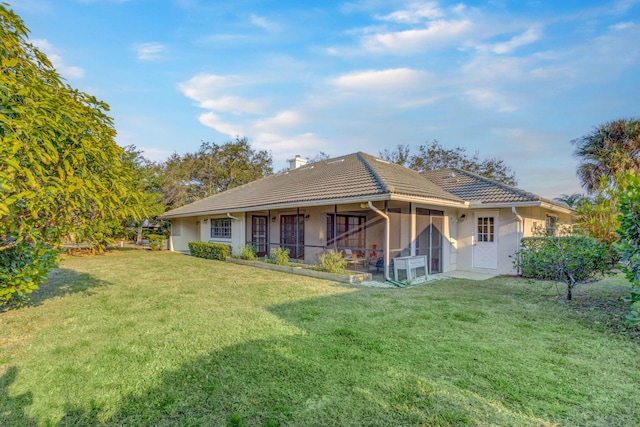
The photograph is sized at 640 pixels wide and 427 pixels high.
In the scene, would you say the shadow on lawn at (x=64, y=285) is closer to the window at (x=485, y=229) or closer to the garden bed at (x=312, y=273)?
the garden bed at (x=312, y=273)

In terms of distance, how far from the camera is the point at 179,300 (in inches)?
264

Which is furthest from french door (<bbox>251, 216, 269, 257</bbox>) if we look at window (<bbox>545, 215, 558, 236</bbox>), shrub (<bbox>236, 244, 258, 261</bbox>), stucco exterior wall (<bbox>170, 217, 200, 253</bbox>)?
window (<bbox>545, 215, 558, 236</bbox>)

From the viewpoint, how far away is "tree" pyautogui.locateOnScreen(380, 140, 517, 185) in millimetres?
32500

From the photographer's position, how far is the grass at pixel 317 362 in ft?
8.71

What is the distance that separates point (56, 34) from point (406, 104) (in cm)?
1284

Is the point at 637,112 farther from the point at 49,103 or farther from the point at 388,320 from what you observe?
the point at 49,103

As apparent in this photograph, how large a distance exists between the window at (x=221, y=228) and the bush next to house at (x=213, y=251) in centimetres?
132

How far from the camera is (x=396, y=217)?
1115cm

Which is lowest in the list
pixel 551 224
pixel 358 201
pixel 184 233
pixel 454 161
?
pixel 184 233

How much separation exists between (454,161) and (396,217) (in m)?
25.7

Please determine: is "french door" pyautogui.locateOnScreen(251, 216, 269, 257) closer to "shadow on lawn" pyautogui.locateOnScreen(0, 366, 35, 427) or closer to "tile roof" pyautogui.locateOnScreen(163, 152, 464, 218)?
"tile roof" pyautogui.locateOnScreen(163, 152, 464, 218)

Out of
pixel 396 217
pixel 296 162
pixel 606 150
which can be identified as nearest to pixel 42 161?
pixel 396 217

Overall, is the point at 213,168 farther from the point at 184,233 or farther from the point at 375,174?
the point at 375,174

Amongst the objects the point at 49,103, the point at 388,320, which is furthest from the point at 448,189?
the point at 49,103
